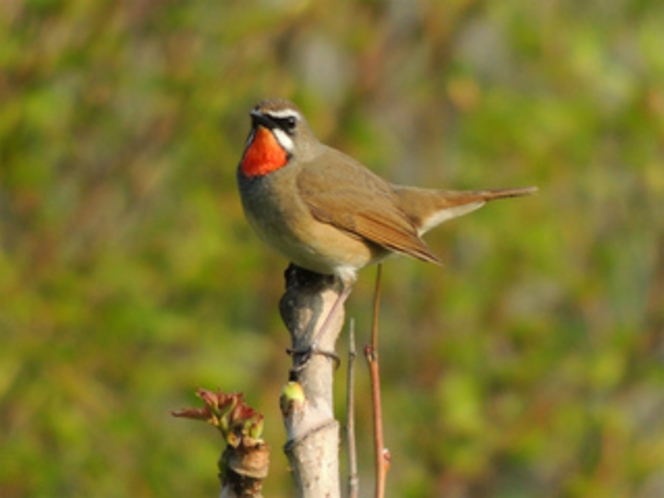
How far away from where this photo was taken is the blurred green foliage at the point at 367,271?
5.44 metres

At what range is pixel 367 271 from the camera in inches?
260

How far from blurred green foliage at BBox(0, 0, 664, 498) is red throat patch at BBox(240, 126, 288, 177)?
1.16m

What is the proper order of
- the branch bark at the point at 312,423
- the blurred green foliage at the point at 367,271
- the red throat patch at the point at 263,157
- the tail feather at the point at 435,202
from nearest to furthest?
1. the branch bark at the point at 312,423
2. the red throat patch at the point at 263,157
3. the tail feather at the point at 435,202
4. the blurred green foliage at the point at 367,271

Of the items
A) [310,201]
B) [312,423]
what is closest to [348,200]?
[310,201]

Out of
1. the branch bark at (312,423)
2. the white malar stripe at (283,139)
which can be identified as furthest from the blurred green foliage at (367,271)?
the branch bark at (312,423)

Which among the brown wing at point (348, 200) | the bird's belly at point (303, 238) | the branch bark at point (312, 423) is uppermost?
the brown wing at point (348, 200)

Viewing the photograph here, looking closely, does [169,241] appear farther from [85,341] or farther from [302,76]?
[302,76]

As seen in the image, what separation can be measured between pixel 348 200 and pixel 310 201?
5.8 inches

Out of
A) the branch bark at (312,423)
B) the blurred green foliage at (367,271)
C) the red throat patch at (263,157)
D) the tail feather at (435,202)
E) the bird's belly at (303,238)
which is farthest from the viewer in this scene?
the blurred green foliage at (367,271)

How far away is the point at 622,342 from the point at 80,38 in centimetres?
303

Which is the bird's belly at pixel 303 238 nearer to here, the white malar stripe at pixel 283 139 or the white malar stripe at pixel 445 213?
the white malar stripe at pixel 283 139

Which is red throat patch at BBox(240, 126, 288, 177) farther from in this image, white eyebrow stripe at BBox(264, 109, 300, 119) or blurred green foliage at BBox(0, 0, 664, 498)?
blurred green foliage at BBox(0, 0, 664, 498)

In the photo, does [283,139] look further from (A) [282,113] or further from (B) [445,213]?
(B) [445,213]

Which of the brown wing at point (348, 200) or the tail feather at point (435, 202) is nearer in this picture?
the brown wing at point (348, 200)
